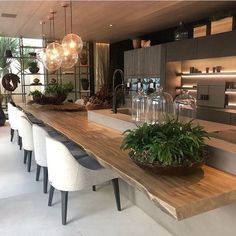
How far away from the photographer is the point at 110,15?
559cm

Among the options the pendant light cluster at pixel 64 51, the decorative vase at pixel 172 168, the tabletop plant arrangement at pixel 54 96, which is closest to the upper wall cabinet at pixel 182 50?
the pendant light cluster at pixel 64 51

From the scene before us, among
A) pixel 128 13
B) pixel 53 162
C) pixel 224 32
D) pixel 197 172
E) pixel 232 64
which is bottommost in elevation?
pixel 53 162

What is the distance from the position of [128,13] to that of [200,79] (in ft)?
6.70

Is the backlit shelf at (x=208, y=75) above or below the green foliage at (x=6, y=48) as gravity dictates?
below

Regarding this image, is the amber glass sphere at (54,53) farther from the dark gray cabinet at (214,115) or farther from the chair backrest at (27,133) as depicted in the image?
the dark gray cabinet at (214,115)

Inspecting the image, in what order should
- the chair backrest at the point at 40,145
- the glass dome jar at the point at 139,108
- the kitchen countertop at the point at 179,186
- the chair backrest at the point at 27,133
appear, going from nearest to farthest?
the kitchen countertop at the point at 179,186, the glass dome jar at the point at 139,108, the chair backrest at the point at 40,145, the chair backrest at the point at 27,133

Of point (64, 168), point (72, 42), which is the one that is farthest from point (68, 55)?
point (64, 168)

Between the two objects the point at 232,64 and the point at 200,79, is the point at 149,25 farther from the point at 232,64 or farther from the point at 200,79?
the point at 232,64

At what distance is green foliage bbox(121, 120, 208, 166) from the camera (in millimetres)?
1523

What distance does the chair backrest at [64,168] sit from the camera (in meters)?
2.39

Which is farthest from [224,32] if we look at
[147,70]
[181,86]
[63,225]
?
[63,225]

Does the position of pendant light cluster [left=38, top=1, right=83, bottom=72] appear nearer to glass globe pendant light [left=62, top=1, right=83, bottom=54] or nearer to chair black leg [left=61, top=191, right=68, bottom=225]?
glass globe pendant light [left=62, top=1, right=83, bottom=54]

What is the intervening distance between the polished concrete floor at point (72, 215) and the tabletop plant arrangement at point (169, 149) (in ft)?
3.52

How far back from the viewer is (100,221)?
2598 millimetres
